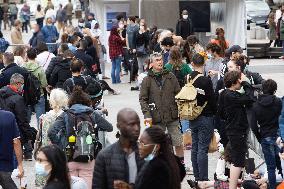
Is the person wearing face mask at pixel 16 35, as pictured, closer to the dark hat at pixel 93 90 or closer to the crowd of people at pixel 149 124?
the crowd of people at pixel 149 124

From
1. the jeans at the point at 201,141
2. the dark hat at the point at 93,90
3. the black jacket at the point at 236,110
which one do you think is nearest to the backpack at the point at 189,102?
the jeans at the point at 201,141

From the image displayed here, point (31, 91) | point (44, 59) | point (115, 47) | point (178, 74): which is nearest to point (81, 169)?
point (178, 74)

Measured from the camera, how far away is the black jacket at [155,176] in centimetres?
708

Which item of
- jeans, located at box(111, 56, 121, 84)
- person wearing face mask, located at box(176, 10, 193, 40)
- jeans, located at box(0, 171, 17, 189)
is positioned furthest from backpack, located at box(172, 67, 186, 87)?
person wearing face mask, located at box(176, 10, 193, 40)

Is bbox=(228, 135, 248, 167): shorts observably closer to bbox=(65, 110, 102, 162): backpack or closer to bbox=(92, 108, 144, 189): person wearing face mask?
bbox=(65, 110, 102, 162): backpack

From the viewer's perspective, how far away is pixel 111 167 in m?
7.53

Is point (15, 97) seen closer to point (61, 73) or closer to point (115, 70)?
point (61, 73)

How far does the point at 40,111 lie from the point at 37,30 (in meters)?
10.1

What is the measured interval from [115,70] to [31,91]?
8775 mm

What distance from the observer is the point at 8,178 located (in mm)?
10266

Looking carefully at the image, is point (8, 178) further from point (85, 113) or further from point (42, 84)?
point (42, 84)

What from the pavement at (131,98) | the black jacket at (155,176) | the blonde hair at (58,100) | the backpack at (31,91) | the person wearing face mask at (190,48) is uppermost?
the person wearing face mask at (190,48)

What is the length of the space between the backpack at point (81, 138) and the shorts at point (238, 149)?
2051mm

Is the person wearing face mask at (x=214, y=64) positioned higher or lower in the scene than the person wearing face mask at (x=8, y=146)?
higher
